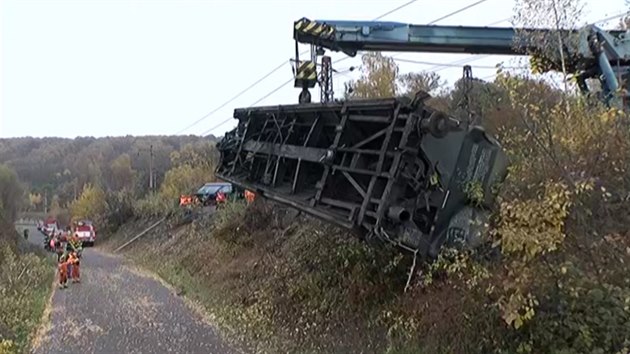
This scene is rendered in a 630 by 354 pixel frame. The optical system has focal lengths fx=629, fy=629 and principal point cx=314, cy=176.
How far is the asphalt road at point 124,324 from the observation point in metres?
9.82

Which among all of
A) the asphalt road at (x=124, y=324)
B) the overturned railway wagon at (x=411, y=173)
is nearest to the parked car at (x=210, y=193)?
the asphalt road at (x=124, y=324)

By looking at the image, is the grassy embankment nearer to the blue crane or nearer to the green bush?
the green bush

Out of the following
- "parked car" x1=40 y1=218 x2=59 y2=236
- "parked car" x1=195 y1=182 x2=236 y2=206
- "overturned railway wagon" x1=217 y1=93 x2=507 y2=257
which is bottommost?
"parked car" x1=40 y1=218 x2=59 y2=236

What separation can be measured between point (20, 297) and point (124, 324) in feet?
13.5

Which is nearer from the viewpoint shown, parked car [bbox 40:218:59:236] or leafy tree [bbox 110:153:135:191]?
parked car [bbox 40:218:59:236]

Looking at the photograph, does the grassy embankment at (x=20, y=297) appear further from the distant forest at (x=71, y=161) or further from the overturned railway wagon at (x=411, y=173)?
the distant forest at (x=71, y=161)

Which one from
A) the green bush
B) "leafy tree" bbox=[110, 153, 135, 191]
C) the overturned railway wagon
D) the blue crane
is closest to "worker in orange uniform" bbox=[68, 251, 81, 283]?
the green bush

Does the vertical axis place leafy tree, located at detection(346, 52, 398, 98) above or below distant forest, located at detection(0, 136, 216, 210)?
above

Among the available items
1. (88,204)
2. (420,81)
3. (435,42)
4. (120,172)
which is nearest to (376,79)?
(420,81)

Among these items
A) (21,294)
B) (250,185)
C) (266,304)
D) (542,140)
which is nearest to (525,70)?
(542,140)

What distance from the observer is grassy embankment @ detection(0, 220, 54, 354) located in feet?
34.2

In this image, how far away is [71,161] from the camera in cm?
11256

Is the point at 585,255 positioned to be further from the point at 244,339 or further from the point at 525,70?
the point at 244,339

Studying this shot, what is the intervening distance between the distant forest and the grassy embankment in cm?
7458
